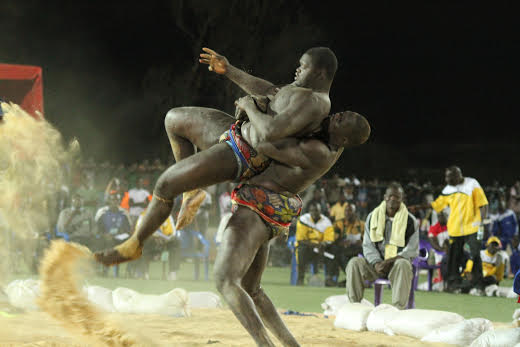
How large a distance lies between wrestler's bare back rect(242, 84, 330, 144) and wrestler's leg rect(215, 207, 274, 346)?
52 cm

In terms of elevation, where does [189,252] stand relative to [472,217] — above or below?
below

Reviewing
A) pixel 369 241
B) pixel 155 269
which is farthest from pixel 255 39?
pixel 369 241

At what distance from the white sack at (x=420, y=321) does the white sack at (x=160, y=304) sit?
88.9 inches

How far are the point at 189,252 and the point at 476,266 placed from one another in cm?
478

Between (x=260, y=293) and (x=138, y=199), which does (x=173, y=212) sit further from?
(x=260, y=293)

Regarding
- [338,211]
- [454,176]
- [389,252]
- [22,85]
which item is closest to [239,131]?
[389,252]

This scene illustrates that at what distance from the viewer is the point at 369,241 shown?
25.5 ft

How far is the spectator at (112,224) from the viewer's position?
10.6 metres

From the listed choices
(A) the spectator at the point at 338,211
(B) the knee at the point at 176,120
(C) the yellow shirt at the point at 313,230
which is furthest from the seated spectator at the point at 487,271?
(B) the knee at the point at 176,120

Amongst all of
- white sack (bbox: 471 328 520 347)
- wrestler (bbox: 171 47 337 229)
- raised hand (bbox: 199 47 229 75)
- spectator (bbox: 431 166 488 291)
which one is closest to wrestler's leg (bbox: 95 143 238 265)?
wrestler (bbox: 171 47 337 229)

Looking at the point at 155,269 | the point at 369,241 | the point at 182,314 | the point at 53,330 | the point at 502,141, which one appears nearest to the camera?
the point at 53,330

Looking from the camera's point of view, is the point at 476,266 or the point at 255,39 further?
the point at 255,39

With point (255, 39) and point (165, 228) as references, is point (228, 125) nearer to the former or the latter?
point (165, 228)

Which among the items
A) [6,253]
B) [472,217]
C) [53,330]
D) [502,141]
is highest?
[502,141]
